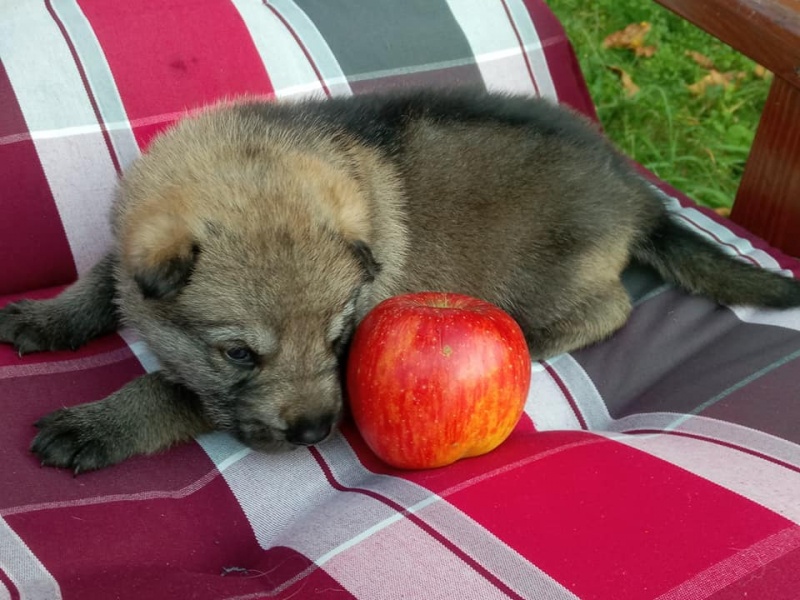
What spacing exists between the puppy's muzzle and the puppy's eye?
16 centimetres

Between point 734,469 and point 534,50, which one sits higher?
point 534,50

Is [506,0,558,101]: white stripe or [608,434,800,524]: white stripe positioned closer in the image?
[608,434,800,524]: white stripe

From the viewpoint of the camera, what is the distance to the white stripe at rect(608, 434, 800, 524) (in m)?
1.69

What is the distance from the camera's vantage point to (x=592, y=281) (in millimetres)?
2414

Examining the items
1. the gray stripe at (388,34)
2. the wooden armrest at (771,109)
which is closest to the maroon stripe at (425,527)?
the gray stripe at (388,34)

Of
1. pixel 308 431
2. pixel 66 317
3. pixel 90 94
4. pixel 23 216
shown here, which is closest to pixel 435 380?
pixel 308 431

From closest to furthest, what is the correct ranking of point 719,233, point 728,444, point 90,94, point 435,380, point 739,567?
1. point 739,567
2. point 435,380
3. point 728,444
4. point 90,94
5. point 719,233

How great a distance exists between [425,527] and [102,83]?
1670mm

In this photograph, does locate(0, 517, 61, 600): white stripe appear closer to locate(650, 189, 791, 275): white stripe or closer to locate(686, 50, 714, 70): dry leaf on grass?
locate(650, 189, 791, 275): white stripe

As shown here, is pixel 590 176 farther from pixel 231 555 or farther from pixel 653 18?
pixel 653 18

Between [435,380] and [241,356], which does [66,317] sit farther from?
[435,380]

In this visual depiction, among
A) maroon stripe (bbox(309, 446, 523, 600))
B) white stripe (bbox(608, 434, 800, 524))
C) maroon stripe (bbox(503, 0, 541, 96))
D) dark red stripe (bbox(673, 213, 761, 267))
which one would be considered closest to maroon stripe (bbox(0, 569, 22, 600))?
maroon stripe (bbox(309, 446, 523, 600))

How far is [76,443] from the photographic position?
1.87 meters

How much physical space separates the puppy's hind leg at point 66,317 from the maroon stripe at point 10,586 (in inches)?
28.7
